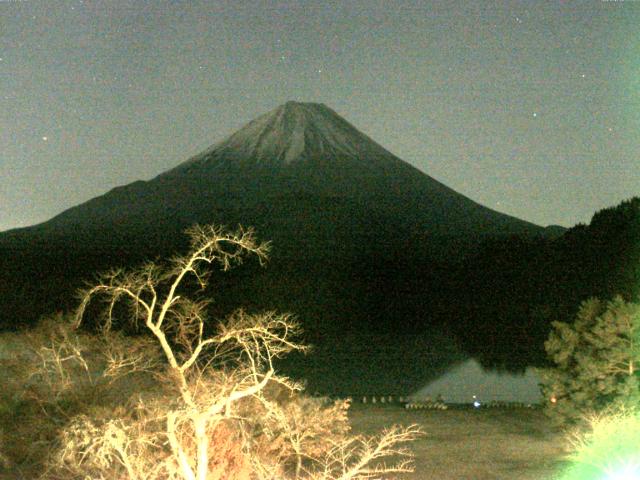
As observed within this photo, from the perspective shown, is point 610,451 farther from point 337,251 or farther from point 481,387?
point 337,251

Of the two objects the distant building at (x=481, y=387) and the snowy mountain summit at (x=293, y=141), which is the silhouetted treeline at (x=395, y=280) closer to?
the distant building at (x=481, y=387)

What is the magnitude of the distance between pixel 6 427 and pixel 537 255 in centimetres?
3094

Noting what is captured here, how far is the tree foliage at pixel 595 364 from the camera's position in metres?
12.3

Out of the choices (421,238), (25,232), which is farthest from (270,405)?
(25,232)

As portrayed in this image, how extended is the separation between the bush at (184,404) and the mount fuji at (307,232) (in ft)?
68.8

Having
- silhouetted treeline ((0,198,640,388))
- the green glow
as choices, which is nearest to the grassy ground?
the green glow

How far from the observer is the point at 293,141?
100m

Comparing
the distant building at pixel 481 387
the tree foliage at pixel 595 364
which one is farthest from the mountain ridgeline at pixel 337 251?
the tree foliage at pixel 595 364

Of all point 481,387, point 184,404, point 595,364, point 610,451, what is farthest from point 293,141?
point 184,404

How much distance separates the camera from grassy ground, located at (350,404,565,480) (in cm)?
1100

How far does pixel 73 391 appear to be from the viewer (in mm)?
10836

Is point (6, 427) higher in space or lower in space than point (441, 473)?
higher

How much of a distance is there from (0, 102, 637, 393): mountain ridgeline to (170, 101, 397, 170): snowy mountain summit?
188 mm

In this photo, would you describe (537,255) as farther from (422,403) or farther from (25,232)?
(25,232)
